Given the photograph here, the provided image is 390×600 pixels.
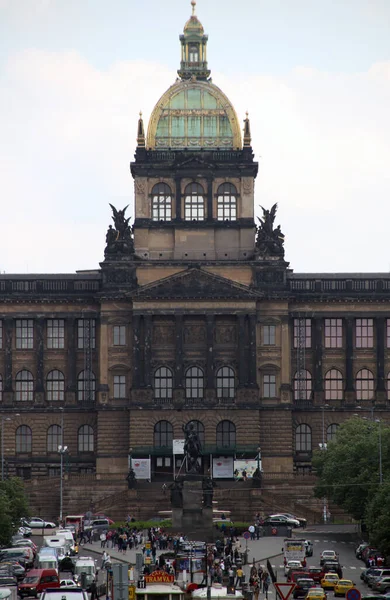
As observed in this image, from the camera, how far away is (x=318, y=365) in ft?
552

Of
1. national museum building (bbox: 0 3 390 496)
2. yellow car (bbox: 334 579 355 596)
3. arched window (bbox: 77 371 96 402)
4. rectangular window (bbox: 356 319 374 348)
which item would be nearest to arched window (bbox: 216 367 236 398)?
national museum building (bbox: 0 3 390 496)

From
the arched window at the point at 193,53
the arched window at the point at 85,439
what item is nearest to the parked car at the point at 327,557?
the arched window at the point at 85,439

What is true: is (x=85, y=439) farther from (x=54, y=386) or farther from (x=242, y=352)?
(x=242, y=352)

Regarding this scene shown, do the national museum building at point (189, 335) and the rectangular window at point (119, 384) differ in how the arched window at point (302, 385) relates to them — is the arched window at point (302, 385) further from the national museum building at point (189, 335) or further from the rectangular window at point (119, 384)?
the rectangular window at point (119, 384)

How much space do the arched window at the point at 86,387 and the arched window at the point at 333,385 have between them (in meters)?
21.8

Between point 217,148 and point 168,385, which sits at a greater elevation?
point 217,148

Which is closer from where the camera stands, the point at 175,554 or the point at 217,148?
the point at 175,554

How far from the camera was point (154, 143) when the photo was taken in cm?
17200

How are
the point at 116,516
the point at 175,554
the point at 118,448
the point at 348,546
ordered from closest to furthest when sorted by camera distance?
the point at 175,554 → the point at 348,546 → the point at 116,516 → the point at 118,448

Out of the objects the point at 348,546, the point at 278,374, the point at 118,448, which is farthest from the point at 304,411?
the point at 348,546

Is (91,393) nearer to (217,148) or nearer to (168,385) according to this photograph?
(168,385)

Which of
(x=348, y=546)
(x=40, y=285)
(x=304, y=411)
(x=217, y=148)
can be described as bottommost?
(x=348, y=546)

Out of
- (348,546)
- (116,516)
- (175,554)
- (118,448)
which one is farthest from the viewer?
(118,448)

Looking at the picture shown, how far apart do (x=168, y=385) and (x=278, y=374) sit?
10193 millimetres
